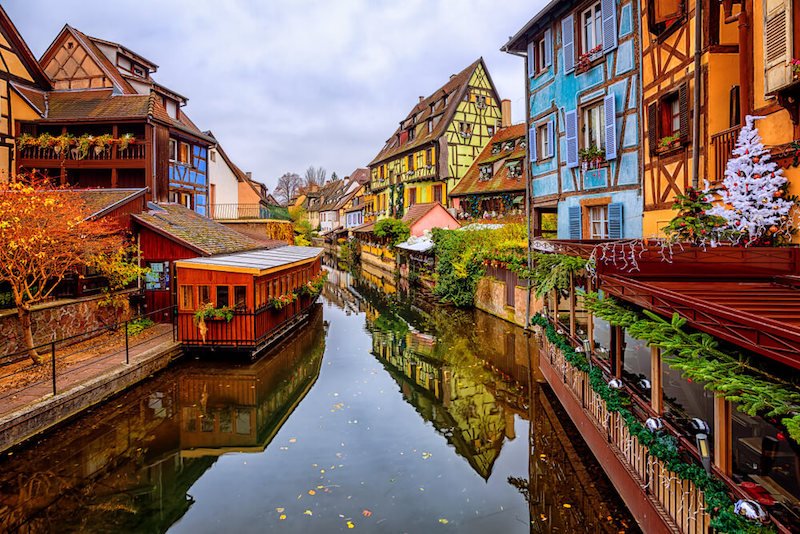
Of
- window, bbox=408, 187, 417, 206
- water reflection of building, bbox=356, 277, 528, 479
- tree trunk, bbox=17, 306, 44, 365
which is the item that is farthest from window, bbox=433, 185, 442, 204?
tree trunk, bbox=17, 306, 44, 365

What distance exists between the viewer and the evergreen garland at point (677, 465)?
12.3ft

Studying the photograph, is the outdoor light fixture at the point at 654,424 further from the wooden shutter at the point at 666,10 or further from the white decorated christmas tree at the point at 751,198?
the wooden shutter at the point at 666,10

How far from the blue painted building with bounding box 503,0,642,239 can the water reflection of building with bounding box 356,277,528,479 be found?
469 cm

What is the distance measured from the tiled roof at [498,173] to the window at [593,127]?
36.7 ft

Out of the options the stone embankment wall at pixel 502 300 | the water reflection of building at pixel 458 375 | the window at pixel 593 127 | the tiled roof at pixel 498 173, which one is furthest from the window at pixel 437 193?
the window at pixel 593 127

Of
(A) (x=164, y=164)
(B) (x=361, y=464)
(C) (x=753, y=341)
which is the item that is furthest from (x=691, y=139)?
(A) (x=164, y=164)

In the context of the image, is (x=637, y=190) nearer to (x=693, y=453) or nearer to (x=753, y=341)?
(x=693, y=453)

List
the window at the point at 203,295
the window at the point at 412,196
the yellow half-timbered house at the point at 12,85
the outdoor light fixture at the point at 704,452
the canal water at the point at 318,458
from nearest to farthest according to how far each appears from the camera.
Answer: the outdoor light fixture at the point at 704,452
the canal water at the point at 318,458
the window at the point at 203,295
the yellow half-timbered house at the point at 12,85
the window at the point at 412,196

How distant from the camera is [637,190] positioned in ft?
42.9

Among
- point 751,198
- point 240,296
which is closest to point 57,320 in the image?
point 240,296

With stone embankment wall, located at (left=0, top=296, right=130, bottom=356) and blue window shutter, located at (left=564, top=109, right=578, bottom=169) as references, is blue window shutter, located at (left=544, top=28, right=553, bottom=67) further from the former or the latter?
stone embankment wall, located at (left=0, top=296, right=130, bottom=356)

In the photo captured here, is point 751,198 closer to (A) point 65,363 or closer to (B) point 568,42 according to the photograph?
(B) point 568,42

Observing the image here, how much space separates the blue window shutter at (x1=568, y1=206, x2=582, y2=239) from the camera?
15.6m

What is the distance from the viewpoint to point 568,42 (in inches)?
614
